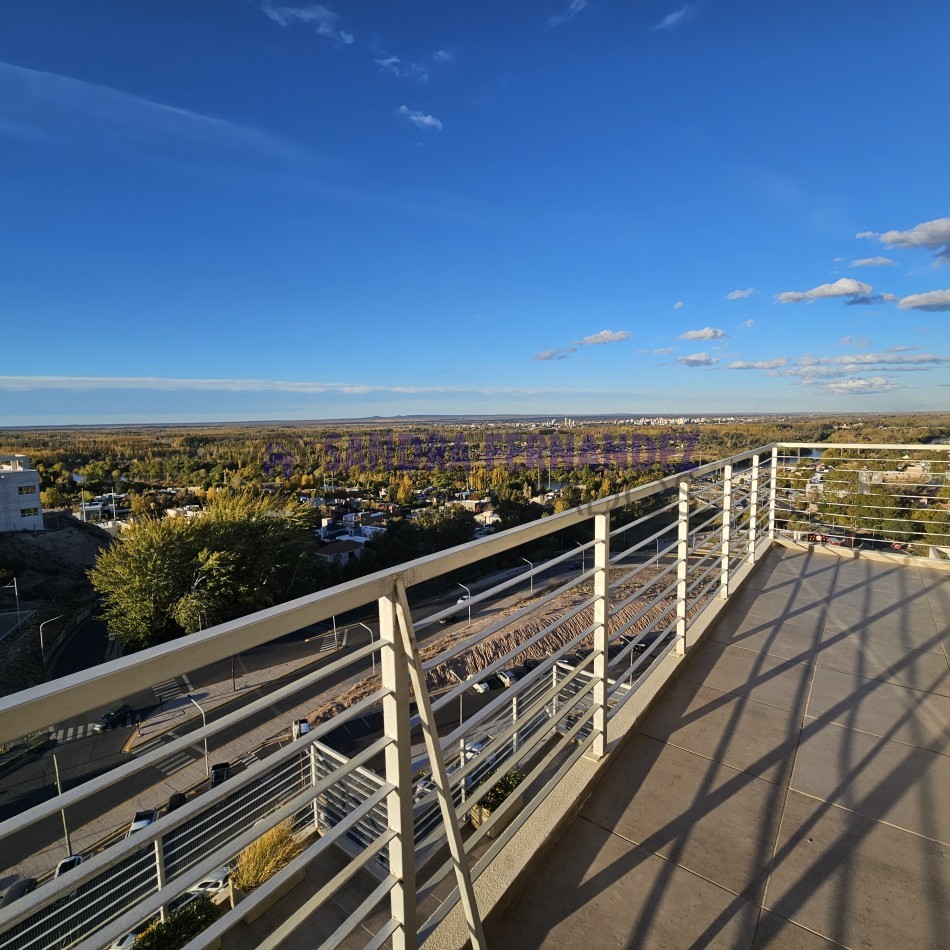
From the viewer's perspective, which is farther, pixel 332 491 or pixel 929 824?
pixel 332 491

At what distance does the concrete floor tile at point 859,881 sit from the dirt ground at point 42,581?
67.2ft

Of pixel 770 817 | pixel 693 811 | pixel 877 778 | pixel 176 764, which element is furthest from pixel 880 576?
pixel 176 764

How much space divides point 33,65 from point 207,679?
17474mm

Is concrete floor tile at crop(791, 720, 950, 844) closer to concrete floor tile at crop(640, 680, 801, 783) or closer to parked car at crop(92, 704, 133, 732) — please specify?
concrete floor tile at crop(640, 680, 801, 783)

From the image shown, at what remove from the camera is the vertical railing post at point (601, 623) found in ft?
5.79

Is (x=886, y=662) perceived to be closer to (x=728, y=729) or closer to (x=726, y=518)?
(x=726, y=518)

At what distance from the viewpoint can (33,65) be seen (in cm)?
1272

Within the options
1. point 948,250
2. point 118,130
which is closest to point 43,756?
point 118,130

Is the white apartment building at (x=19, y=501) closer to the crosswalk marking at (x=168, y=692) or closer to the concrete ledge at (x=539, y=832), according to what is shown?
the crosswalk marking at (x=168, y=692)

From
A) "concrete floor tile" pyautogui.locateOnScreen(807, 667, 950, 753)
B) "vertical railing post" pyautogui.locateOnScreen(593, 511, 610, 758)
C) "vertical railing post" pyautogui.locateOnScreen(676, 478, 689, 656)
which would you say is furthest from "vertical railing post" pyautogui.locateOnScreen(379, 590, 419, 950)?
"concrete floor tile" pyautogui.locateOnScreen(807, 667, 950, 753)

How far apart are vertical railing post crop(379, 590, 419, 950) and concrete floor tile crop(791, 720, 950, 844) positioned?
146cm

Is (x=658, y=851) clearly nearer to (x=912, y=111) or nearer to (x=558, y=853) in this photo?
(x=558, y=853)

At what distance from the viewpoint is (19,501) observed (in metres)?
32.2

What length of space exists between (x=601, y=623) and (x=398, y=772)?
0.96 m
